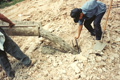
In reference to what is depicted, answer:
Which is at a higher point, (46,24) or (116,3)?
(116,3)

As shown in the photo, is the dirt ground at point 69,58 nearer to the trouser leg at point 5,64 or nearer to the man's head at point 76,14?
the trouser leg at point 5,64

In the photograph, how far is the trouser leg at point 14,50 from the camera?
2896mm

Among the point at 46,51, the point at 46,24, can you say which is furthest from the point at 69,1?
the point at 46,51

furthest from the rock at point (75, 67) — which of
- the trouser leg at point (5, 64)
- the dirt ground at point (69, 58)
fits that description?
the trouser leg at point (5, 64)

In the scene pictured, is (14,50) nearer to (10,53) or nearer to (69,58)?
(10,53)

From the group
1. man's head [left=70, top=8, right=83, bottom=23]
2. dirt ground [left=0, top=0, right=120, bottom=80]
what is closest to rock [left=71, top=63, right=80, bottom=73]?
dirt ground [left=0, top=0, right=120, bottom=80]

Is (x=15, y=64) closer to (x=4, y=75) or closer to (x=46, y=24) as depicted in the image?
(x=4, y=75)

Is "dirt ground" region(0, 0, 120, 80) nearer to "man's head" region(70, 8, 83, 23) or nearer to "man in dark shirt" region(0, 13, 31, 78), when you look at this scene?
"man in dark shirt" region(0, 13, 31, 78)

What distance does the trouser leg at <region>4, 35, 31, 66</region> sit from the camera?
114 inches

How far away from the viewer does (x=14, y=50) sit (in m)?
3.05

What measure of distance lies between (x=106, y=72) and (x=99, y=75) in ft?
0.62

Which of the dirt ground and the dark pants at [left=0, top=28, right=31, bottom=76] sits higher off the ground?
the dark pants at [left=0, top=28, right=31, bottom=76]

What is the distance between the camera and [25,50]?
3.94 m

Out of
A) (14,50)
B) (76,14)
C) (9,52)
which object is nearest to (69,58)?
(76,14)
